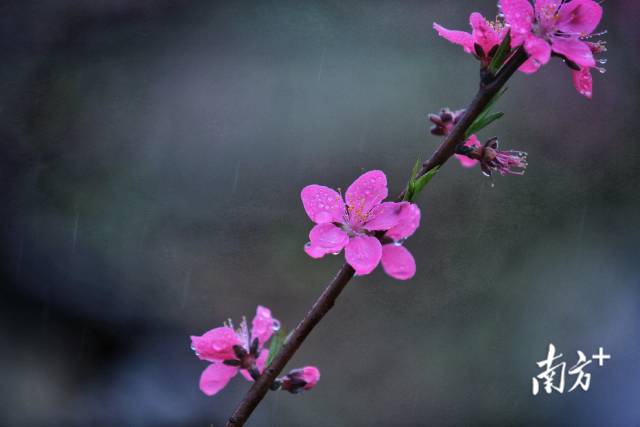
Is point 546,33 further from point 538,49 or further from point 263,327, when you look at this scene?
point 263,327

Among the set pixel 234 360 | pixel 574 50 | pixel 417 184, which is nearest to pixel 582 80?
pixel 574 50

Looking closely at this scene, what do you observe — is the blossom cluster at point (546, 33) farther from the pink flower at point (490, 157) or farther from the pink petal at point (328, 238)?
the pink petal at point (328, 238)

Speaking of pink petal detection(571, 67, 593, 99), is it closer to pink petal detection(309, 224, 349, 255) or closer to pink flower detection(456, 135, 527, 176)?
pink flower detection(456, 135, 527, 176)

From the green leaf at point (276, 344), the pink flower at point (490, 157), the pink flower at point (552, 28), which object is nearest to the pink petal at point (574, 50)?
the pink flower at point (552, 28)

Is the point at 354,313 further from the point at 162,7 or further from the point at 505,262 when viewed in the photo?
the point at 162,7

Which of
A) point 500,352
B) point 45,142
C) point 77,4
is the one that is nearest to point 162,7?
point 77,4

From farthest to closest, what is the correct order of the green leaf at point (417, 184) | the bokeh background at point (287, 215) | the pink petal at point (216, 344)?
the bokeh background at point (287, 215), the pink petal at point (216, 344), the green leaf at point (417, 184)
